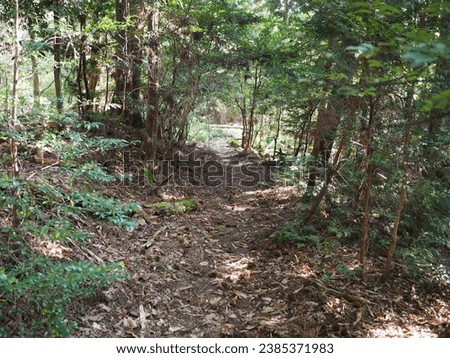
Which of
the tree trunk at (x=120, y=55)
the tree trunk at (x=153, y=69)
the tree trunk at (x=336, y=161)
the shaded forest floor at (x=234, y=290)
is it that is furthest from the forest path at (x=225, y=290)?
the tree trunk at (x=120, y=55)

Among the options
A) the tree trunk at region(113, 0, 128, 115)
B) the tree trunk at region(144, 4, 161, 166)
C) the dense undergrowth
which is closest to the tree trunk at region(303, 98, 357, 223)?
the dense undergrowth

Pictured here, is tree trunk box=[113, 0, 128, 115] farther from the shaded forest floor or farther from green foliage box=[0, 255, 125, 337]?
green foliage box=[0, 255, 125, 337]

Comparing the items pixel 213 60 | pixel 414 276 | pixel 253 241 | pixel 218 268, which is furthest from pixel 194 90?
pixel 414 276

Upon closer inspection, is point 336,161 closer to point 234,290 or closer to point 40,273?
point 234,290

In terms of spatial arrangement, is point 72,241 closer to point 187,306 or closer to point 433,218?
point 187,306

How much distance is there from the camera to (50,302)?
301 cm

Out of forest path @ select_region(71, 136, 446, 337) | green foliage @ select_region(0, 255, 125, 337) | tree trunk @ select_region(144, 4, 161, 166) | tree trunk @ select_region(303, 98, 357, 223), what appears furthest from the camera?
tree trunk @ select_region(144, 4, 161, 166)

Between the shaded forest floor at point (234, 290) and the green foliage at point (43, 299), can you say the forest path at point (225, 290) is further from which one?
the green foliage at point (43, 299)

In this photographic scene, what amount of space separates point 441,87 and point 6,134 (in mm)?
4467

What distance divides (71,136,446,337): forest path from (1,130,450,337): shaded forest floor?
0.01 meters

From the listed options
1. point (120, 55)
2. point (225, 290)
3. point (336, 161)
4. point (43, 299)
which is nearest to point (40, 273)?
point (43, 299)

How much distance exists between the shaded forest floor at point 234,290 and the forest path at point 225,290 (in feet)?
0.04

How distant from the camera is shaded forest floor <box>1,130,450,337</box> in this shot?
3852 mm

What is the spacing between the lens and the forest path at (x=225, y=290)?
384 cm
